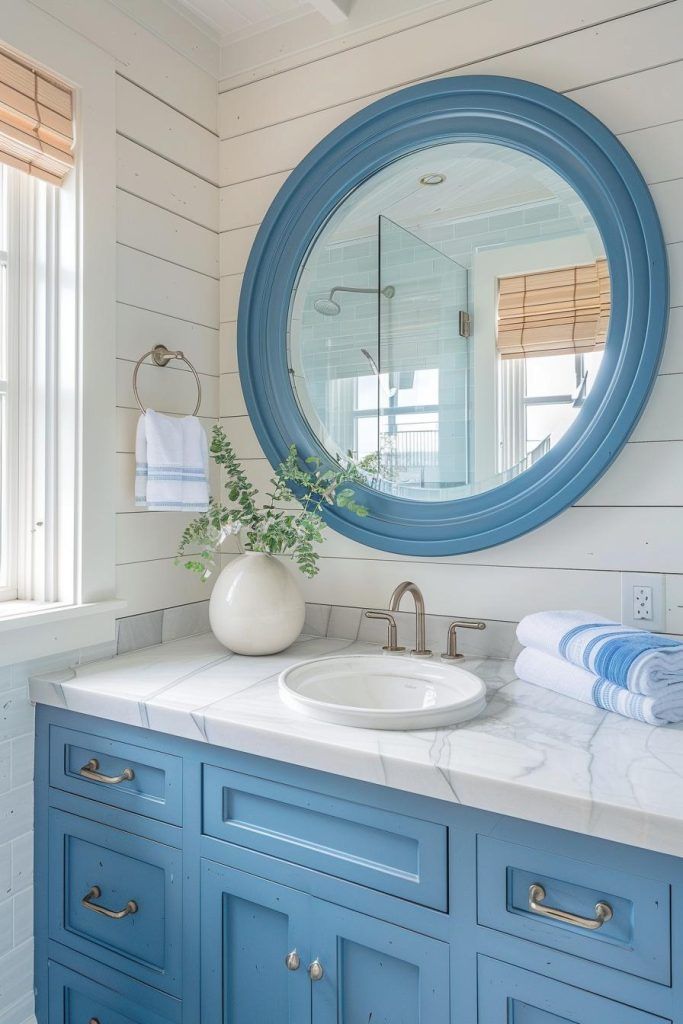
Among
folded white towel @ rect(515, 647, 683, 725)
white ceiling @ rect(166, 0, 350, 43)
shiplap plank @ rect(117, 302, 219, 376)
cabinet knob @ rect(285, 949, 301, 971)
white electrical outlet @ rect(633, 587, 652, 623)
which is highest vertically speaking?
white ceiling @ rect(166, 0, 350, 43)

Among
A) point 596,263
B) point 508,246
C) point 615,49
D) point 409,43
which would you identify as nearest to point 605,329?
point 596,263

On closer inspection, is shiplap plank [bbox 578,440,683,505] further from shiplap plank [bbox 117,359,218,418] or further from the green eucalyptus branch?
shiplap plank [bbox 117,359,218,418]

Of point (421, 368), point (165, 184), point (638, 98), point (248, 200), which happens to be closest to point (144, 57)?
point (165, 184)

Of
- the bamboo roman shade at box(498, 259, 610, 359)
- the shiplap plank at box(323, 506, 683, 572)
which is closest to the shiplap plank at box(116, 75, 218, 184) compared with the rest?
the bamboo roman shade at box(498, 259, 610, 359)

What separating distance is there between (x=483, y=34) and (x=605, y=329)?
756 mm

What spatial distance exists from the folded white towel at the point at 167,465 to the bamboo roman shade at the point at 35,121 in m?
0.56

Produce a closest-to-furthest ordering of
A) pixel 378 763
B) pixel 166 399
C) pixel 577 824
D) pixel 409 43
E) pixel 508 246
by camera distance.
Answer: pixel 577 824
pixel 378 763
pixel 508 246
pixel 409 43
pixel 166 399

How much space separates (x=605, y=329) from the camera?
142cm

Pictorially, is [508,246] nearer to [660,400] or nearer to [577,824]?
[660,400]

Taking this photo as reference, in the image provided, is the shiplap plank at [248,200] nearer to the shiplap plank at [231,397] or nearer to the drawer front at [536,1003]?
the shiplap plank at [231,397]

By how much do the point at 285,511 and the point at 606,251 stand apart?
3.21ft

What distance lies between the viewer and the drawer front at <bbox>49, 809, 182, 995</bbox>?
4.27 ft

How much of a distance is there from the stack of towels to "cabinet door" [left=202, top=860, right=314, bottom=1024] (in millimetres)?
584

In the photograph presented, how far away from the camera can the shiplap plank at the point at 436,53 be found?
4.70 feet
